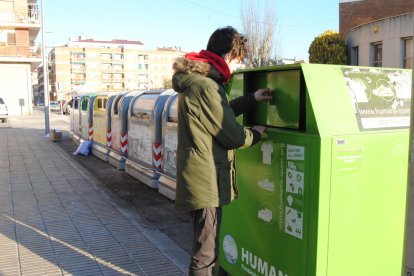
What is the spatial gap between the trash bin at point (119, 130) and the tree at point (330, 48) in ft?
59.8

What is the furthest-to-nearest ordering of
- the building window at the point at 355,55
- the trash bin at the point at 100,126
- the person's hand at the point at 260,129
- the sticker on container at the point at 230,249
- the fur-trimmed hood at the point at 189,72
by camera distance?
the building window at the point at 355,55, the trash bin at the point at 100,126, the sticker on container at the point at 230,249, the person's hand at the point at 260,129, the fur-trimmed hood at the point at 189,72

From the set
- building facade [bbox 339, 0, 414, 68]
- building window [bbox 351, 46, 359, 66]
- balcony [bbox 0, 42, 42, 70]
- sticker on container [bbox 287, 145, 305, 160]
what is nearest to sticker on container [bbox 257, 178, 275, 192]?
sticker on container [bbox 287, 145, 305, 160]

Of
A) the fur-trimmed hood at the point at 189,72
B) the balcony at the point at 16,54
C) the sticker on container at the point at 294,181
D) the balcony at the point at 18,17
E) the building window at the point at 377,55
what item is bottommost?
the sticker on container at the point at 294,181

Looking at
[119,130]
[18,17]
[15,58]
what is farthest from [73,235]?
[18,17]

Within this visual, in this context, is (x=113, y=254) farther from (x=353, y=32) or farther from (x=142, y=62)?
(x=142, y=62)

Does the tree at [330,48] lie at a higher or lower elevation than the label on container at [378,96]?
higher

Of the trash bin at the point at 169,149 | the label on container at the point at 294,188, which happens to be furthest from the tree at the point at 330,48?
the label on container at the point at 294,188

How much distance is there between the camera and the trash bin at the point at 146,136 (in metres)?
6.89

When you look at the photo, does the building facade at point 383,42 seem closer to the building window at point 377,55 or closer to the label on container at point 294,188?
the building window at point 377,55

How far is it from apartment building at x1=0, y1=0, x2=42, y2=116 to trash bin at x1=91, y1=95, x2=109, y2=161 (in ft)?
87.5

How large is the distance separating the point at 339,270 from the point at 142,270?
5.94 ft

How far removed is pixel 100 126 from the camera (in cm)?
1055

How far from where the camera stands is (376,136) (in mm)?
2424

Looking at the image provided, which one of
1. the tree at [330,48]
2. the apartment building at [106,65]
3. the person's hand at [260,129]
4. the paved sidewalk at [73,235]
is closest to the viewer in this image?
the person's hand at [260,129]
